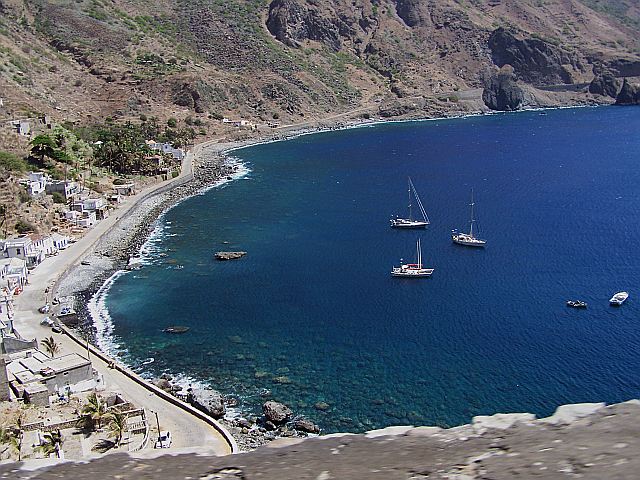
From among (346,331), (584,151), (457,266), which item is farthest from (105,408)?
(584,151)

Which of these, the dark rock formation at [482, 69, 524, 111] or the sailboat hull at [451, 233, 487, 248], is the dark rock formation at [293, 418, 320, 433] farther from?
the dark rock formation at [482, 69, 524, 111]

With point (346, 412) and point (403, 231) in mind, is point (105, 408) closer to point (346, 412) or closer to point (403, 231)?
point (346, 412)

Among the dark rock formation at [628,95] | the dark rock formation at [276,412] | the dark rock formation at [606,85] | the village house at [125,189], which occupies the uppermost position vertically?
the dark rock formation at [606,85]

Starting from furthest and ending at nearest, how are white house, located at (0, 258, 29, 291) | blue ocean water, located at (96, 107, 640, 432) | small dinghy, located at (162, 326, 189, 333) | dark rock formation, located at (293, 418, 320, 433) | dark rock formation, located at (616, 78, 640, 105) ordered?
dark rock formation, located at (616, 78, 640, 105), white house, located at (0, 258, 29, 291), small dinghy, located at (162, 326, 189, 333), blue ocean water, located at (96, 107, 640, 432), dark rock formation, located at (293, 418, 320, 433)

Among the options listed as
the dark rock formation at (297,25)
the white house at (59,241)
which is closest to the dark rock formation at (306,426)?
the white house at (59,241)

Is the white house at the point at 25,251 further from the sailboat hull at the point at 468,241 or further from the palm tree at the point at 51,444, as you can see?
the sailboat hull at the point at 468,241

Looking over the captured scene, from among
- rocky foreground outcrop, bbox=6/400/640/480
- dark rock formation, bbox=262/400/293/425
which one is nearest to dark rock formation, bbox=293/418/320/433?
dark rock formation, bbox=262/400/293/425

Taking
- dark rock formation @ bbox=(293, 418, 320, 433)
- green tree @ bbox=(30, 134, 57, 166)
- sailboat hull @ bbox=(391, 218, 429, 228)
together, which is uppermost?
green tree @ bbox=(30, 134, 57, 166)
